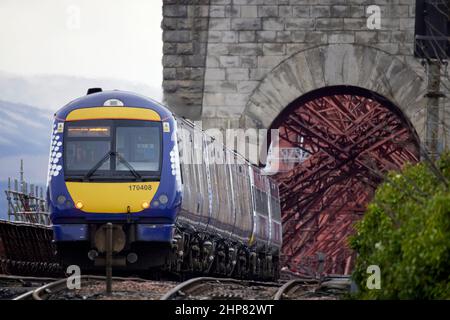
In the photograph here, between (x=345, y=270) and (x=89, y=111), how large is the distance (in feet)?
149

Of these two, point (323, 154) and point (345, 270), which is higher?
point (323, 154)

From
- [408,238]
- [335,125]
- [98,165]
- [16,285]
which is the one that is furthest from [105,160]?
[335,125]

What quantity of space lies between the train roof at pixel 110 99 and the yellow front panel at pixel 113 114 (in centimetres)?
7

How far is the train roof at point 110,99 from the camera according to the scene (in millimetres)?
23047

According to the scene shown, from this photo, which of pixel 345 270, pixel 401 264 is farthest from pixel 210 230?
pixel 345 270

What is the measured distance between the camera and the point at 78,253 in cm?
2308

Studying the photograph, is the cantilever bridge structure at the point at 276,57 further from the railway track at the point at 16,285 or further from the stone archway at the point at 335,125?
the railway track at the point at 16,285

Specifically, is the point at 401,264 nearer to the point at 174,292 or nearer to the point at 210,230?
the point at 174,292

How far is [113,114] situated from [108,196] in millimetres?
1324

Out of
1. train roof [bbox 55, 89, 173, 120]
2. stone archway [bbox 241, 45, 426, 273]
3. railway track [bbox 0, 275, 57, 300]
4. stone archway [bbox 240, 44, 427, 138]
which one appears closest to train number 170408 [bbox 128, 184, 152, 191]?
train roof [bbox 55, 89, 173, 120]

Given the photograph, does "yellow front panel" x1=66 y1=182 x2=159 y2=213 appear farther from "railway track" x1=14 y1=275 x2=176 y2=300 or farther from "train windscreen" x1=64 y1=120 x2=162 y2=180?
"railway track" x1=14 y1=275 x2=176 y2=300

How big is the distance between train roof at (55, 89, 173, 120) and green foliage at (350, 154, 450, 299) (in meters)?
6.26

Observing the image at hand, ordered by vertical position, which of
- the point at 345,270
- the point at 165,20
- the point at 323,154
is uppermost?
the point at 165,20

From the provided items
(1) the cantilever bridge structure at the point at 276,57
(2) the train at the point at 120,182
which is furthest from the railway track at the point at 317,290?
(1) the cantilever bridge structure at the point at 276,57
